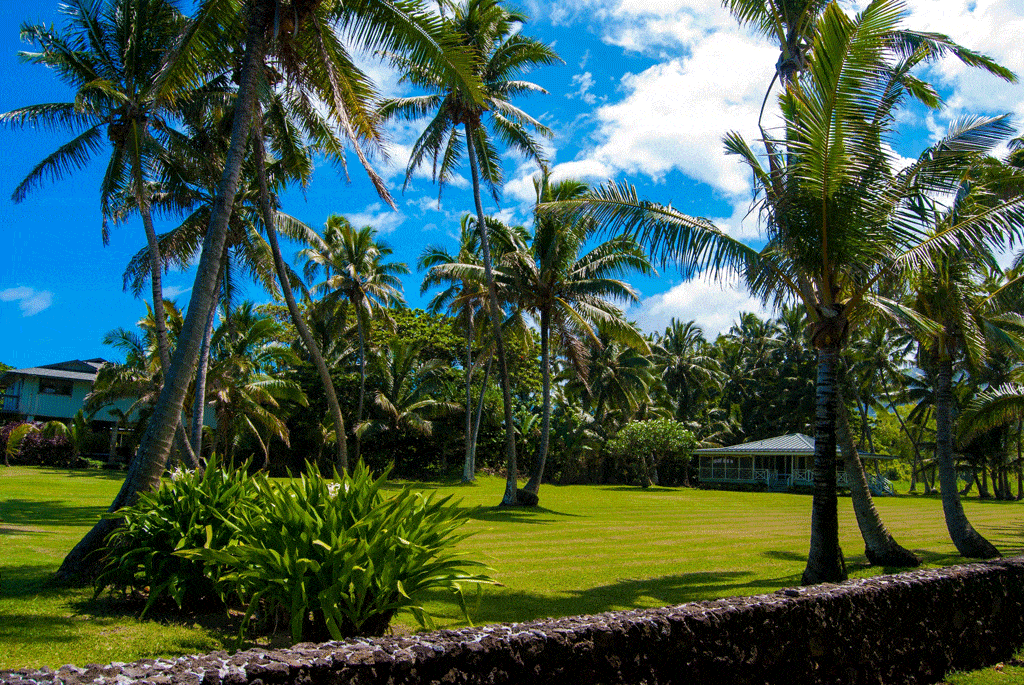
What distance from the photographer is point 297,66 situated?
11.1 metres

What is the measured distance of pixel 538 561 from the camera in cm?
1045

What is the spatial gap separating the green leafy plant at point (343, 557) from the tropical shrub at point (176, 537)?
3.25ft

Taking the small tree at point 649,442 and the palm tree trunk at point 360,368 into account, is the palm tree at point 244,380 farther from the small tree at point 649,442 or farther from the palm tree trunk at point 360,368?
the small tree at point 649,442

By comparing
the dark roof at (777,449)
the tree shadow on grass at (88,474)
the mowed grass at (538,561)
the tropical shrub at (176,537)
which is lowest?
the tree shadow on grass at (88,474)

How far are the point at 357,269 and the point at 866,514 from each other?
995 inches

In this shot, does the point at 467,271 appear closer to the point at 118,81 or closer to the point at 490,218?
the point at 490,218

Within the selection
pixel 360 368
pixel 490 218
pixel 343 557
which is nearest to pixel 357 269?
pixel 360 368

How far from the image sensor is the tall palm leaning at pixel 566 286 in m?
20.5

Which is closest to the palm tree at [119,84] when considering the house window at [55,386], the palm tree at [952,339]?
the palm tree at [952,339]

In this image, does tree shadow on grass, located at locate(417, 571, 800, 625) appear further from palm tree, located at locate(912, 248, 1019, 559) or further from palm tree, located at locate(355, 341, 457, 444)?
palm tree, located at locate(355, 341, 457, 444)

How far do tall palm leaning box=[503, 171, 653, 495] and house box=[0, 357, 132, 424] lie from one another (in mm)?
29405

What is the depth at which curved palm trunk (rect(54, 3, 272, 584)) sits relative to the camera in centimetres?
721

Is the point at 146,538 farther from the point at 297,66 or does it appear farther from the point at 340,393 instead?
the point at 340,393

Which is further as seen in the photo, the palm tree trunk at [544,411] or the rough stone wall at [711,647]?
the palm tree trunk at [544,411]
